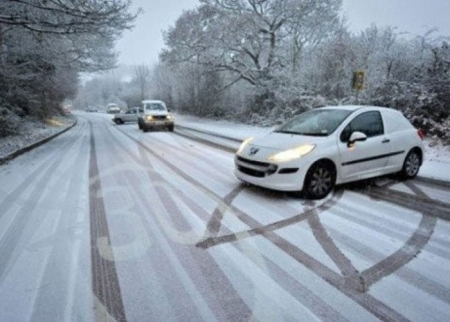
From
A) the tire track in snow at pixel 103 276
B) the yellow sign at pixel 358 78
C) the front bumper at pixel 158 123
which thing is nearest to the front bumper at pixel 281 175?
the tire track in snow at pixel 103 276

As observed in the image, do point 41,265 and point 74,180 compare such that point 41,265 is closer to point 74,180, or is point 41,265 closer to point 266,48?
point 74,180

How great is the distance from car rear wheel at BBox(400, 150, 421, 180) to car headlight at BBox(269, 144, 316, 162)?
273 cm

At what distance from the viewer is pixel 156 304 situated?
312 centimetres

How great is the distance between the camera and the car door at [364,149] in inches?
253

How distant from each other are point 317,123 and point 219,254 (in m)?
3.92

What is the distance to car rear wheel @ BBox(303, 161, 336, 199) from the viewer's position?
605 cm

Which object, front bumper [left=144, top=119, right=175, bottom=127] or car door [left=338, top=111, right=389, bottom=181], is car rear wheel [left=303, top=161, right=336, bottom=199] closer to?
car door [left=338, top=111, right=389, bottom=181]

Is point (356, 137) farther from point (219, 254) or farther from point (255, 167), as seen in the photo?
point (219, 254)

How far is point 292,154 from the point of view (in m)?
6.01

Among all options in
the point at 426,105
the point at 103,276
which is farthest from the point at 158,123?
the point at 103,276

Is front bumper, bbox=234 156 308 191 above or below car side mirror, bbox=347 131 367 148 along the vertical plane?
below

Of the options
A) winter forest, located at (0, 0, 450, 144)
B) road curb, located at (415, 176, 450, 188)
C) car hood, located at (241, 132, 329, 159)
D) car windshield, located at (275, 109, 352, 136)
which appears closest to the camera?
car hood, located at (241, 132, 329, 159)

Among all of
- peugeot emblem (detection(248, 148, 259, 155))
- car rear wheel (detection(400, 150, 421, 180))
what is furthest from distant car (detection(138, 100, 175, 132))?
car rear wheel (detection(400, 150, 421, 180))

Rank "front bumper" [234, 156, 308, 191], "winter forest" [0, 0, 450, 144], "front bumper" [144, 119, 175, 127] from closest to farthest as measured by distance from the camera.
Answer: "front bumper" [234, 156, 308, 191]
"winter forest" [0, 0, 450, 144]
"front bumper" [144, 119, 175, 127]
